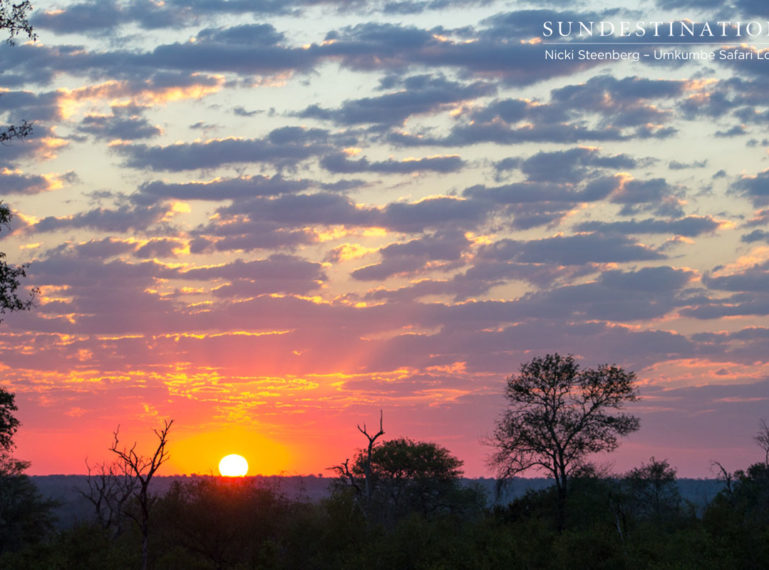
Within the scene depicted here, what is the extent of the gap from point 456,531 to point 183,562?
2311 cm

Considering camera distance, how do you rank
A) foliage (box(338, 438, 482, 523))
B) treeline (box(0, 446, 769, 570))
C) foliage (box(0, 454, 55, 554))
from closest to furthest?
treeline (box(0, 446, 769, 570)), foliage (box(0, 454, 55, 554)), foliage (box(338, 438, 482, 523))

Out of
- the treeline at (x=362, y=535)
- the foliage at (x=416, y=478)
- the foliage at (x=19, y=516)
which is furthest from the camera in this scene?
the foliage at (x=416, y=478)

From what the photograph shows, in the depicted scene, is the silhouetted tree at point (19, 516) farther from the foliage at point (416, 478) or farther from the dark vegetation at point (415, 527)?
the foliage at point (416, 478)

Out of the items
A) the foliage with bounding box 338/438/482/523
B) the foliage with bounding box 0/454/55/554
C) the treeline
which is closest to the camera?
the treeline

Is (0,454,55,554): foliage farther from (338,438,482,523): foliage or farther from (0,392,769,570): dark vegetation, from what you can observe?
(338,438,482,523): foliage

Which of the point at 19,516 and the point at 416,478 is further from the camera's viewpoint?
the point at 416,478

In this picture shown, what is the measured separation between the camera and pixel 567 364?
8756 cm

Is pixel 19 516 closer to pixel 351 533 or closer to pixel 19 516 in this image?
pixel 19 516

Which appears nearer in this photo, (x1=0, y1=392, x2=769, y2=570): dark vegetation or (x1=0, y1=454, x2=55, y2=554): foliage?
(x1=0, y1=392, x2=769, y2=570): dark vegetation

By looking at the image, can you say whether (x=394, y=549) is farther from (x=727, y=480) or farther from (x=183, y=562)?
(x=727, y=480)

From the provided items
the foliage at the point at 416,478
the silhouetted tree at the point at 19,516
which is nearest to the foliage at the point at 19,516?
the silhouetted tree at the point at 19,516

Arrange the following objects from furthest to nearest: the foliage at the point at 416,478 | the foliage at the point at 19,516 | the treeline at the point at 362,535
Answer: the foliage at the point at 416,478, the foliage at the point at 19,516, the treeline at the point at 362,535

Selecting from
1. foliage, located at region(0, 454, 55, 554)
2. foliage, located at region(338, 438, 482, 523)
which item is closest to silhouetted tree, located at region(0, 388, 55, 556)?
foliage, located at region(0, 454, 55, 554)

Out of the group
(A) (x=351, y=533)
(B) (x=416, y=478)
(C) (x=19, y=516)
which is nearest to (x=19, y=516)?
(C) (x=19, y=516)
